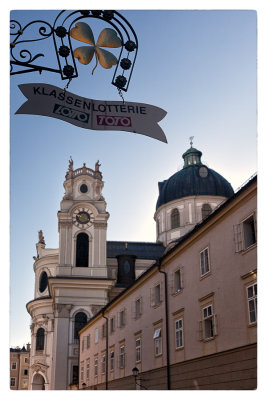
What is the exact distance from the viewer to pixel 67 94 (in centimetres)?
1062

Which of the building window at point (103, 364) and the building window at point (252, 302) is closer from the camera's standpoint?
the building window at point (252, 302)

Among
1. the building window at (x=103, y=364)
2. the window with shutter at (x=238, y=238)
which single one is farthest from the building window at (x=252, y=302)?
the building window at (x=103, y=364)

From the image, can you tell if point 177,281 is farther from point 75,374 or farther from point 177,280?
point 75,374

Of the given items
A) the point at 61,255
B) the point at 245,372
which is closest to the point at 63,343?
the point at 61,255

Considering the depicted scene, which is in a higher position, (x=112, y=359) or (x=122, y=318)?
(x=122, y=318)

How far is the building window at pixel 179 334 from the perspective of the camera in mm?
22434

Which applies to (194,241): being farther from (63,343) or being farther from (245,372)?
(63,343)

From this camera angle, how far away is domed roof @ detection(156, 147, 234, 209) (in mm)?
61906

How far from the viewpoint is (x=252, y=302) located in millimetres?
16984

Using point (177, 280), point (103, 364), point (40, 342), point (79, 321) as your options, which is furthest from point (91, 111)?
point (40, 342)

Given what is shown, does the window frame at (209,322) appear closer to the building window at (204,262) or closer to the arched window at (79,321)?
the building window at (204,262)

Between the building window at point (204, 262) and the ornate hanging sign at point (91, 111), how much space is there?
10554mm

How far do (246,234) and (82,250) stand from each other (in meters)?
38.5

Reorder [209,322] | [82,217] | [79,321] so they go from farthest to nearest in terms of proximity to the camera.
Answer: [82,217], [79,321], [209,322]
